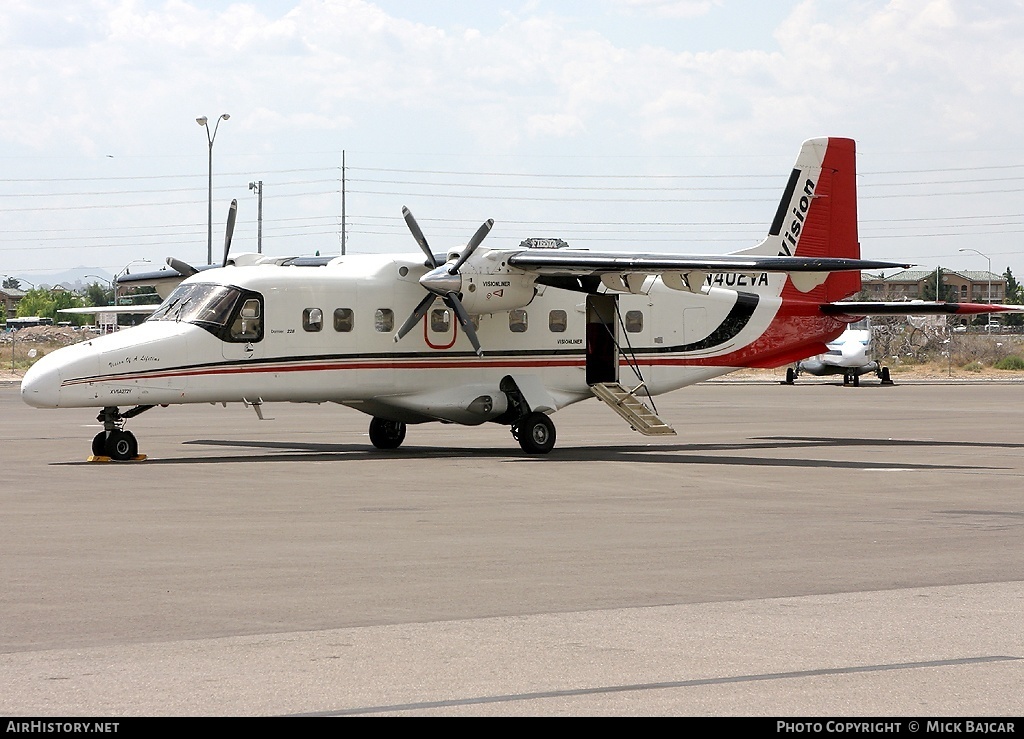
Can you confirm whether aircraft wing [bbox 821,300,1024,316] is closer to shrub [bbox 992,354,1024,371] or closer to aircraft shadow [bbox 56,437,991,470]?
aircraft shadow [bbox 56,437,991,470]

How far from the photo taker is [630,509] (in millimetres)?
15211

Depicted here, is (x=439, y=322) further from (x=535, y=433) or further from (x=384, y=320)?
(x=535, y=433)

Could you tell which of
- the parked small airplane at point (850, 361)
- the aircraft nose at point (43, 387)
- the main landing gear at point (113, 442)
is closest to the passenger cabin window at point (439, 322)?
the main landing gear at point (113, 442)

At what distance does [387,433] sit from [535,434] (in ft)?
10.5

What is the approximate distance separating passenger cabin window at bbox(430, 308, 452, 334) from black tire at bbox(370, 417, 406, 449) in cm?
198

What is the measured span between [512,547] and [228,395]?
11.1 metres

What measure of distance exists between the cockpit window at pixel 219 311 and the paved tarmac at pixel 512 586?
2.13 m

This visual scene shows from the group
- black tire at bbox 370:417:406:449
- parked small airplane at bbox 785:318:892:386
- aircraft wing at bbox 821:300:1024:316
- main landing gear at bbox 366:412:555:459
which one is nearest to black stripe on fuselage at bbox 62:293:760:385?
black tire at bbox 370:417:406:449

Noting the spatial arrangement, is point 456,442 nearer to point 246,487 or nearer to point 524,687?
point 246,487

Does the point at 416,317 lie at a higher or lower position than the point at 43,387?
higher

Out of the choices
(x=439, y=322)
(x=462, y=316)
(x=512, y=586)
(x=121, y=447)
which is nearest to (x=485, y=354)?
(x=439, y=322)

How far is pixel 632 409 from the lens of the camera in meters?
24.5

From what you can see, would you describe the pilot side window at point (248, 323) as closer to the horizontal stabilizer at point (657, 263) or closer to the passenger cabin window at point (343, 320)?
the passenger cabin window at point (343, 320)

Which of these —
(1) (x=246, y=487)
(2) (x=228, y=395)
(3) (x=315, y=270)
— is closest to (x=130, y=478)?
(1) (x=246, y=487)
